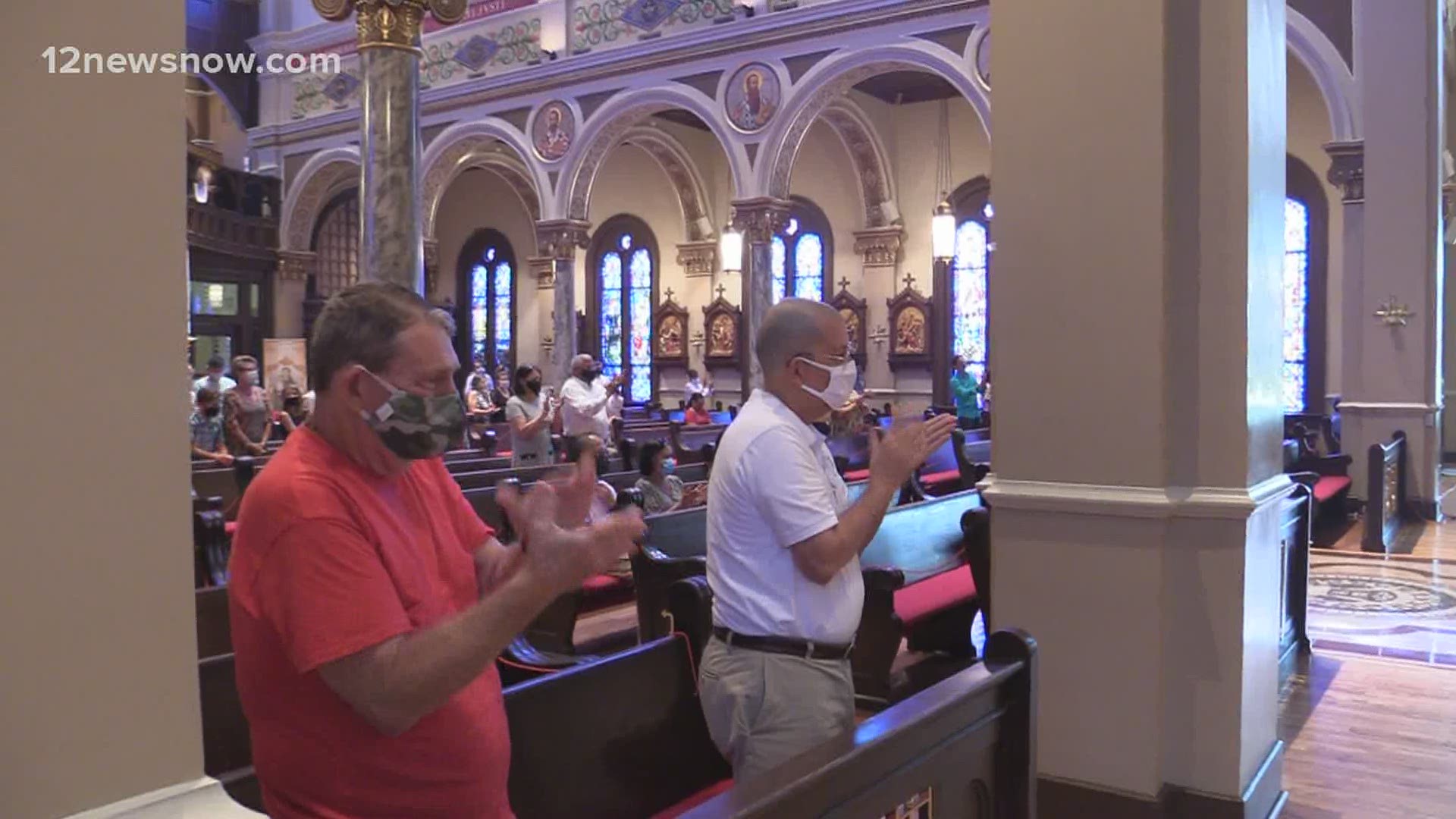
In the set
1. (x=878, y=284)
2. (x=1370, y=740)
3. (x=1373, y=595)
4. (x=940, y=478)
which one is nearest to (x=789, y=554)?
(x=1370, y=740)

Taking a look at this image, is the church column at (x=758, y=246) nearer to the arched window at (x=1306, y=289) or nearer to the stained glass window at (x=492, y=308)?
the arched window at (x=1306, y=289)

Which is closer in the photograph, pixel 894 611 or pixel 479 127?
pixel 894 611

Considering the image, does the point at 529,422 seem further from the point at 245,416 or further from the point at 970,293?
the point at 970,293

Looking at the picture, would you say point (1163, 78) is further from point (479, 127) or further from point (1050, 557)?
point (479, 127)

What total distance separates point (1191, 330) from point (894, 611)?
207 centimetres

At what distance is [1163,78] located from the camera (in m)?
3.69

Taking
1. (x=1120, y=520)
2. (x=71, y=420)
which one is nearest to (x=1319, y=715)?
(x=1120, y=520)

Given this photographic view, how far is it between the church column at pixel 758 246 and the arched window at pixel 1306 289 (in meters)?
6.94

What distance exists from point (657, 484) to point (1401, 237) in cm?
857

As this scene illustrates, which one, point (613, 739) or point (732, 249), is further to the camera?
point (732, 249)

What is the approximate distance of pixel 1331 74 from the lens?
12148 mm

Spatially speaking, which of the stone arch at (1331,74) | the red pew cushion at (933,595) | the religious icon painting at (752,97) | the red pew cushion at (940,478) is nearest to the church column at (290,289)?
the religious icon painting at (752,97)

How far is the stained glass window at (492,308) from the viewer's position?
79.0ft

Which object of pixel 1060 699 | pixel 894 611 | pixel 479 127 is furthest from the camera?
pixel 479 127
